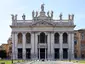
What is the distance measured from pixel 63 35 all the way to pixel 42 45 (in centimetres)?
753

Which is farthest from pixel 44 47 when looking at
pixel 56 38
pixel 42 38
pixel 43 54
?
pixel 56 38

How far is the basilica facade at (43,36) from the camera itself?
327 ft

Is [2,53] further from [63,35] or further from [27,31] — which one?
[63,35]

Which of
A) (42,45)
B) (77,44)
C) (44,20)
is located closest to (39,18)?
(44,20)

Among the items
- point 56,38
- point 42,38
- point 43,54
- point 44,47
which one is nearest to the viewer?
point 44,47

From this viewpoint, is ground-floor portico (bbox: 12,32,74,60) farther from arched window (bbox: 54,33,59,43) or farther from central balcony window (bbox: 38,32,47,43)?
arched window (bbox: 54,33,59,43)

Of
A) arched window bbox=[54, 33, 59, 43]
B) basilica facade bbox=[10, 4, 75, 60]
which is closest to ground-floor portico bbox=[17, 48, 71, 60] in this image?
basilica facade bbox=[10, 4, 75, 60]

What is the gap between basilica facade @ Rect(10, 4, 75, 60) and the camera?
3922 inches

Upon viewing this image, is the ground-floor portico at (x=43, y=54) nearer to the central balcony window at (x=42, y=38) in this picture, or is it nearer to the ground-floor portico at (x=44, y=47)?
the ground-floor portico at (x=44, y=47)

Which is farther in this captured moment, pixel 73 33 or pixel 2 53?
pixel 2 53

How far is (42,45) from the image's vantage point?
9956 centimetres

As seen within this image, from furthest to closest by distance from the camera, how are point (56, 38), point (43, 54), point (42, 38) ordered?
point (56, 38) < point (42, 38) < point (43, 54)

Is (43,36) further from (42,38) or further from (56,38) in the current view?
(56,38)

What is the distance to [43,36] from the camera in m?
101
